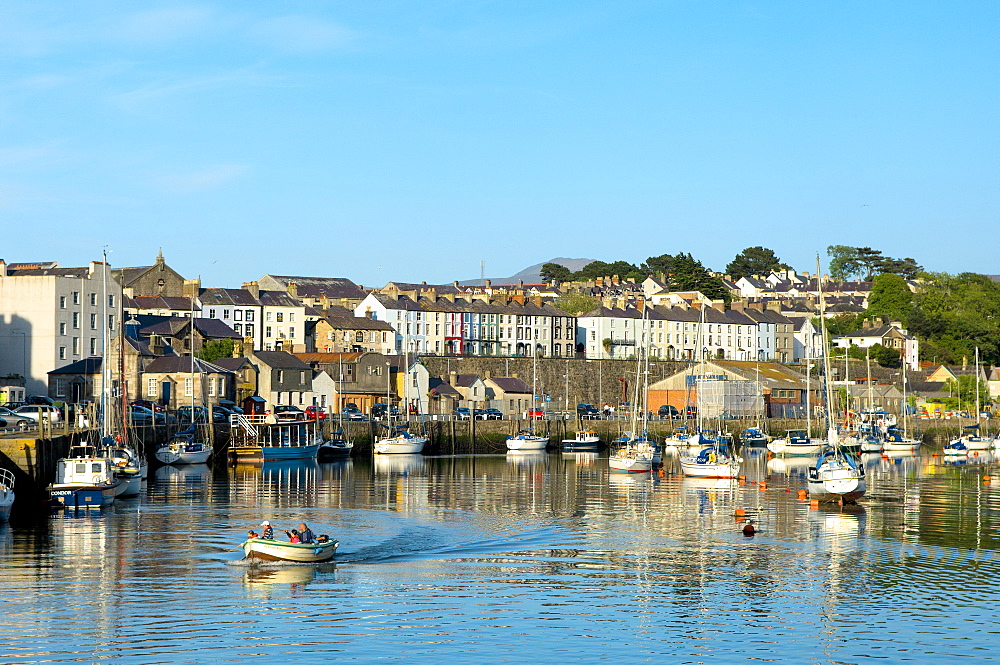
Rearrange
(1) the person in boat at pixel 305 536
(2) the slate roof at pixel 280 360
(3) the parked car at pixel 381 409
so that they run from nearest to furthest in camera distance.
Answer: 1. (1) the person in boat at pixel 305 536
2. (2) the slate roof at pixel 280 360
3. (3) the parked car at pixel 381 409

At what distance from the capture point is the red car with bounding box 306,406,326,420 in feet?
308

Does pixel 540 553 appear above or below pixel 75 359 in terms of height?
below

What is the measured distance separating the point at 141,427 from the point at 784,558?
4554 centimetres

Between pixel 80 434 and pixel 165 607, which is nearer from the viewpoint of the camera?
pixel 165 607

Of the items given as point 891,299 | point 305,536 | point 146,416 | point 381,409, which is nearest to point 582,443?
point 381,409

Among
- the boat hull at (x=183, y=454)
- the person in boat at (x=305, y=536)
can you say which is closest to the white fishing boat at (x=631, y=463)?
the boat hull at (x=183, y=454)

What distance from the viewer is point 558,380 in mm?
135375

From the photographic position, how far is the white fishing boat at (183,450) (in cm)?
7456

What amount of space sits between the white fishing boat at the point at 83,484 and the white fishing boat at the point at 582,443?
50124 millimetres

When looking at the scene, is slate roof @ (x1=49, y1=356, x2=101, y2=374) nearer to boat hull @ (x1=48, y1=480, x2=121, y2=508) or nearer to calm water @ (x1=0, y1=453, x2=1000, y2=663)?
calm water @ (x1=0, y1=453, x2=1000, y2=663)

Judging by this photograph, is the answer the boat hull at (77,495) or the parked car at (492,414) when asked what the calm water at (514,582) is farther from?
the parked car at (492,414)

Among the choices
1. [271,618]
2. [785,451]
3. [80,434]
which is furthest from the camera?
[785,451]

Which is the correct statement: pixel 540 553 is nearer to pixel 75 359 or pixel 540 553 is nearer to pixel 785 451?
pixel 785 451

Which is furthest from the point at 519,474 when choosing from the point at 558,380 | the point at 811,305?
the point at 811,305
